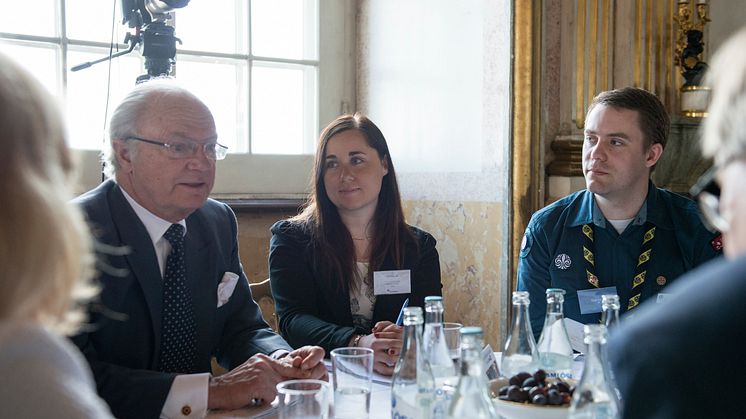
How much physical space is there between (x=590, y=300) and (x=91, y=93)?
2.37 meters

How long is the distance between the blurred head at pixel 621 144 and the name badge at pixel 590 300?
409 millimetres

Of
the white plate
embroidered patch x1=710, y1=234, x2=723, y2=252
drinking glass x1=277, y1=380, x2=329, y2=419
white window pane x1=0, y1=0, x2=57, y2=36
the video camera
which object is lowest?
the white plate

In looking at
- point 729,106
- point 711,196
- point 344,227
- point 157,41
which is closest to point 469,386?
point 711,196

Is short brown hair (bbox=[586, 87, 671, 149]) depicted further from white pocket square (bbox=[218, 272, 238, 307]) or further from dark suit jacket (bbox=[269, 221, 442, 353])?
white pocket square (bbox=[218, 272, 238, 307])

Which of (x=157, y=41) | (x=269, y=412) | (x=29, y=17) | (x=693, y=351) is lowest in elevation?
(x=269, y=412)

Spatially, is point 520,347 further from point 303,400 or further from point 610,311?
point 303,400

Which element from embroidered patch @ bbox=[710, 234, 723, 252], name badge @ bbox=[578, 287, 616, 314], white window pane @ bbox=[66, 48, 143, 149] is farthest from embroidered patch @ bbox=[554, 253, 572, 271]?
white window pane @ bbox=[66, 48, 143, 149]

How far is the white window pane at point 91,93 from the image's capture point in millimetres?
3510

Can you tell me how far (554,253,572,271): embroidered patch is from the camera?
259 centimetres

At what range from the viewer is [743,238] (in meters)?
0.79

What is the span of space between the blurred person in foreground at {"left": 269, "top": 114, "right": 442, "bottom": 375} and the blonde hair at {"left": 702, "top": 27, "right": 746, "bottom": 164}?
1.68 metres

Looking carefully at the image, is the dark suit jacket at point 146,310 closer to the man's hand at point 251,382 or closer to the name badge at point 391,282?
the man's hand at point 251,382

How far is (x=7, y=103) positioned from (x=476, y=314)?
316 centimetres

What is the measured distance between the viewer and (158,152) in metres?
2.13
